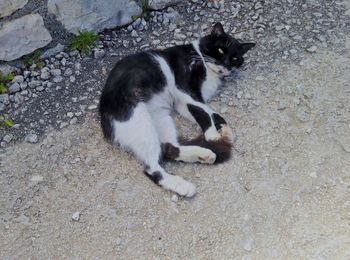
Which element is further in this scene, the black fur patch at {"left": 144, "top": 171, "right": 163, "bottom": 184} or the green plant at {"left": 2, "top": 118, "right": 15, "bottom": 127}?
the green plant at {"left": 2, "top": 118, "right": 15, "bottom": 127}

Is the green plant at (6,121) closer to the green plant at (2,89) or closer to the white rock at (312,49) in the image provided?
the green plant at (2,89)

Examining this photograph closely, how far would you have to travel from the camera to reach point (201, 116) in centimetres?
346

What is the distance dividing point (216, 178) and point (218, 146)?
230mm

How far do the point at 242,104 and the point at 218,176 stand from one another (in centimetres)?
68

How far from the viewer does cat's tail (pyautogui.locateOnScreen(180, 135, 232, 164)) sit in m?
3.27

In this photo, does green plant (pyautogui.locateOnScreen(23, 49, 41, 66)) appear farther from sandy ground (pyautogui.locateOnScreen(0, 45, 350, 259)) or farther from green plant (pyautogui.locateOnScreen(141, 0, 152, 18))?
green plant (pyautogui.locateOnScreen(141, 0, 152, 18))

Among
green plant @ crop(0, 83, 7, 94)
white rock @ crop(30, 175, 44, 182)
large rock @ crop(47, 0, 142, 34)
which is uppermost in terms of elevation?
large rock @ crop(47, 0, 142, 34)

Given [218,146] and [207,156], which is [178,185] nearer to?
[207,156]

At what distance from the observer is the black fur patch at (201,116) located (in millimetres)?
3427

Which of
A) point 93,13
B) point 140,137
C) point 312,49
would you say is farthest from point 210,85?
point 93,13

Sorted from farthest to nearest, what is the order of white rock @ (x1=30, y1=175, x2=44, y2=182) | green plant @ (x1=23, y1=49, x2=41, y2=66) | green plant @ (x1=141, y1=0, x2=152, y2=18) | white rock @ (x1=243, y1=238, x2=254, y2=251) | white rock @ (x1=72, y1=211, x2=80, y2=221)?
green plant @ (x1=141, y1=0, x2=152, y2=18) → green plant @ (x1=23, y1=49, x2=41, y2=66) → white rock @ (x1=30, y1=175, x2=44, y2=182) → white rock @ (x1=72, y1=211, x2=80, y2=221) → white rock @ (x1=243, y1=238, x2=254, y2=251)

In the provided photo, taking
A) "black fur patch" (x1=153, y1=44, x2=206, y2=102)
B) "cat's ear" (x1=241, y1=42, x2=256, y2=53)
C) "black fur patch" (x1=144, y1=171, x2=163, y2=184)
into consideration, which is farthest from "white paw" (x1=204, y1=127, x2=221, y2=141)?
"cat's ear" (x1=241, y1=42, x2=256, y2=53)

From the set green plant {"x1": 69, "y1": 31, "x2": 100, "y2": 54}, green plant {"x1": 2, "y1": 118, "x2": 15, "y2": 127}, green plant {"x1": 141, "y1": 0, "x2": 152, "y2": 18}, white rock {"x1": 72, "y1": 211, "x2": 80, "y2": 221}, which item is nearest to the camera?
white rock {"x1": 72, "y1": 211, "x2": 80, "y2": 221}

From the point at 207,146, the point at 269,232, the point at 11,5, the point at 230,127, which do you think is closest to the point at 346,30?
the point at 230,127
